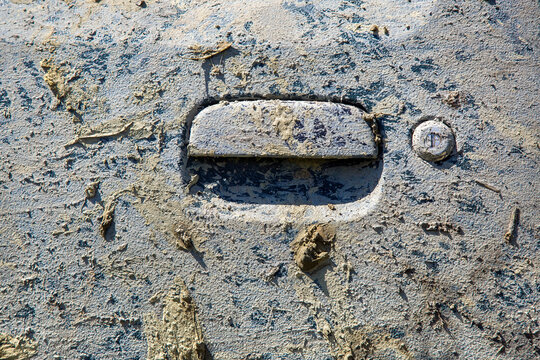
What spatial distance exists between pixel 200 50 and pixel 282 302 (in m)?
0.52

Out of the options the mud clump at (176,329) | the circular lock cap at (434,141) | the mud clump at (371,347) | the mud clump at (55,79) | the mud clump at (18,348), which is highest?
the circular lock cap at (434,141)

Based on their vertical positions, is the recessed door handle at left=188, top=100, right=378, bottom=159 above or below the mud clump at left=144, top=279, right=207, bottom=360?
above

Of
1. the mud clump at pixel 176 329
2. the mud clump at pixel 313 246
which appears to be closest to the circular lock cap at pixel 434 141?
the mud clump at pixel 313 246

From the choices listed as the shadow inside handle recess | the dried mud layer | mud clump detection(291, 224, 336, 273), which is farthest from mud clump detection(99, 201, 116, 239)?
mud clump detection(291, 224, 336, 273)

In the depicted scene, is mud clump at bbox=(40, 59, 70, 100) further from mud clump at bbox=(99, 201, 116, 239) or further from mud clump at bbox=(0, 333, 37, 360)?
mud clump at bbox=(0, 333, 37, 360)

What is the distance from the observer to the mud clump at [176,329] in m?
0.90

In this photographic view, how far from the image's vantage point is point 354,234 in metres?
0.90

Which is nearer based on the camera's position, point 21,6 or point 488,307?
point 488,307

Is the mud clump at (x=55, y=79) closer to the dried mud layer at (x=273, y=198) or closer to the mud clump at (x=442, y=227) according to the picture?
the dried mud layer at (x=273, y=198)

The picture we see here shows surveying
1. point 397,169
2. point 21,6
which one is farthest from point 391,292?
point 21,6

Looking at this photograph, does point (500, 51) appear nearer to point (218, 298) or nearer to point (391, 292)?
point (391, 292)

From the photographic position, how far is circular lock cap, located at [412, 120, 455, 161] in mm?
896

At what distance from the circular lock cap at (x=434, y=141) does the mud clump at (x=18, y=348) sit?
2.74 feet

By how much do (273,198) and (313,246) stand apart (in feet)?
0.41
